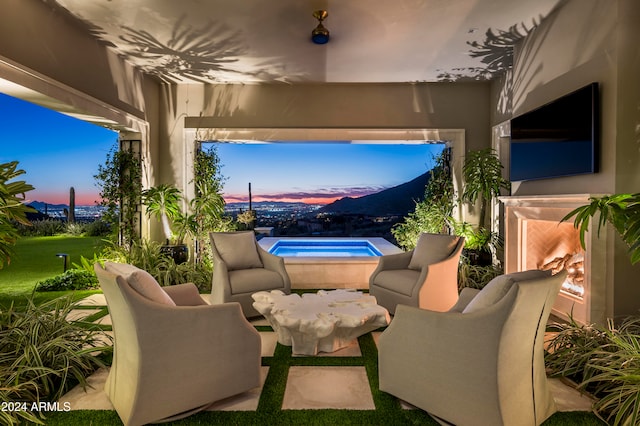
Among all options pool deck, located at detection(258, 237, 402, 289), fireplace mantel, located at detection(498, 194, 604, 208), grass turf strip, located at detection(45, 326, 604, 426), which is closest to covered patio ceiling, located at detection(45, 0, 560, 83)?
fireplace mantel, located at detection(498, 194, 604, 208)

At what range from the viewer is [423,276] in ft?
11.3

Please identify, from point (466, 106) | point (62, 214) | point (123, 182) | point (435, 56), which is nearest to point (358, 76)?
point (435, 56)

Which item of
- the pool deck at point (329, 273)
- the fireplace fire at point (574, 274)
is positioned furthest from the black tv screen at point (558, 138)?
the pool deck at point (329, 273)

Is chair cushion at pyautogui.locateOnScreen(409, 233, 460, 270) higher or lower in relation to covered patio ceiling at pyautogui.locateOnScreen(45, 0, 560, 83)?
lower

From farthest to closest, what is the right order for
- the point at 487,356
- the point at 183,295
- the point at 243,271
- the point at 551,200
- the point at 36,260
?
the point at 36,260, the point at 243,271, the point at 551,200, the point at 183,295, the point at 487,356

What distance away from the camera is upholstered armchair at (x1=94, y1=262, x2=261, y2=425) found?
182 centimetres

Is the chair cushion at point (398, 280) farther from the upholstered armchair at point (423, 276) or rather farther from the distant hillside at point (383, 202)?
the distant hillside at point (383, 202)

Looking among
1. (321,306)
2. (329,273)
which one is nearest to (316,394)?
(321,306)

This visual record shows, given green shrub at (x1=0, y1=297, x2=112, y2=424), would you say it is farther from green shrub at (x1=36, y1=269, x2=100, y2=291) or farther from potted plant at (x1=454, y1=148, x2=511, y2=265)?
potted plant at (x1=454, y1=148, x2=511, y2=265)

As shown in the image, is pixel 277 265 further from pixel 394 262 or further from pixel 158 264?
pixel 158 264

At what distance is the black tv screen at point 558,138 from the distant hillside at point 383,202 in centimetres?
687

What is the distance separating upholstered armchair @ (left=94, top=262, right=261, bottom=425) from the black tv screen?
3.36m

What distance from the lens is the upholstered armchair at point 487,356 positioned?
171 cm

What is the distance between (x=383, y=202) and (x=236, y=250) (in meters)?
7.96
